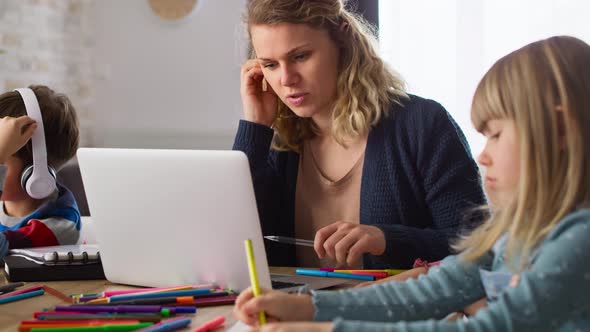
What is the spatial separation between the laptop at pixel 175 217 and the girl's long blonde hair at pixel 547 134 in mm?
381

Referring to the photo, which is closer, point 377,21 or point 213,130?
point 377,21

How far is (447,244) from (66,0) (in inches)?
109

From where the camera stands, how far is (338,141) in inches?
66.2

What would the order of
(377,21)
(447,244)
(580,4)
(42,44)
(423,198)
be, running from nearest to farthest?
1. (447,244)
2. (423,198)
3. (580,4)
4. (377,21)
5. (42,44)

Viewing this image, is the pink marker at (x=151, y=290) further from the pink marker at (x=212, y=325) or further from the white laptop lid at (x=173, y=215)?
the pink marker at (x=212, y=325)

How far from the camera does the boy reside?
162 centimetres

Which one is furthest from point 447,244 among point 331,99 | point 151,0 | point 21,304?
point 151,0

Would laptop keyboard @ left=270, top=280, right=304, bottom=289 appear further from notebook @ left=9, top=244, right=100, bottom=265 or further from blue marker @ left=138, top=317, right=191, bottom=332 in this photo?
notebook @ left=9, top=244, right=100, bottom=265

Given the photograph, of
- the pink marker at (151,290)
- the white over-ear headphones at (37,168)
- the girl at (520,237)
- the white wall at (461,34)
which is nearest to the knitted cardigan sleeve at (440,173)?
the pink marker at (151,290)

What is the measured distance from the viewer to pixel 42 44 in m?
3.49

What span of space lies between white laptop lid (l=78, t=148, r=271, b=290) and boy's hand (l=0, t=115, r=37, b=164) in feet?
1.54

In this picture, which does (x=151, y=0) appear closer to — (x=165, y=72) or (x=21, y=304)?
(x=165, y=72)

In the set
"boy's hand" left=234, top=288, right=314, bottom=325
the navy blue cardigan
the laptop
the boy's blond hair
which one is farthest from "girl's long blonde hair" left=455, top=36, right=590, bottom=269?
the boy's blond hair

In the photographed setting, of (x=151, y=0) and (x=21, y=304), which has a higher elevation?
(x=151, y=0)
